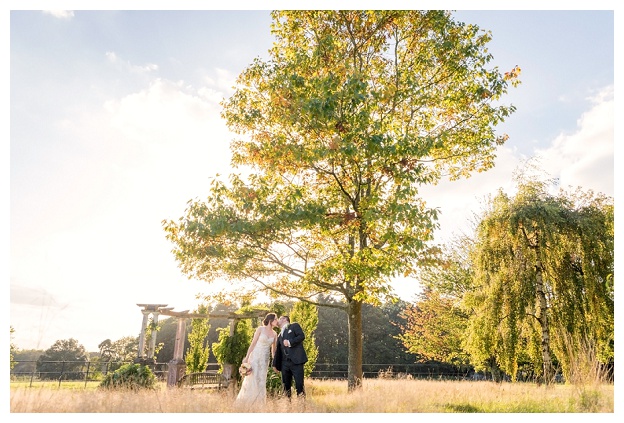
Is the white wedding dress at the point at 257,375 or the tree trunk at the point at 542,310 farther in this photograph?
the tree trunk at the point at 542,310

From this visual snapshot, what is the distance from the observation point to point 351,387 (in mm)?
11484

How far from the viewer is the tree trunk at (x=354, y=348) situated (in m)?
11.7

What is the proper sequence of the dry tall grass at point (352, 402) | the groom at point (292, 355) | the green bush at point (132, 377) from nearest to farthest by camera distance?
1. the dry tall grass at point (352, 402)
2. the groom at point (292, 355)
3. the green bush at point (132, 377)

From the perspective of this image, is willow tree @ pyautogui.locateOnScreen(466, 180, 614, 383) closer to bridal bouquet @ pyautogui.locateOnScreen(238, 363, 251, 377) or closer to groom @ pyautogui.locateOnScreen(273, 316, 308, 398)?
groom @ pyautogui.locateOnScreen(273, 316, 308, 398)

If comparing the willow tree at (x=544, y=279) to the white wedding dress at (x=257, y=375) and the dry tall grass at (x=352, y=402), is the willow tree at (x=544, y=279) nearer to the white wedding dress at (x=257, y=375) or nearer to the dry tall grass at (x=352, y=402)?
the dry tall grass at (x=352, y=402)

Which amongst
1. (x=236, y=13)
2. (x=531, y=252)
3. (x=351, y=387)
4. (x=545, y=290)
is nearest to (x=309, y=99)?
(x=236, y=13)

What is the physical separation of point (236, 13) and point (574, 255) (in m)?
10.8

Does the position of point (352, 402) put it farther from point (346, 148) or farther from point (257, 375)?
point (346, 148)

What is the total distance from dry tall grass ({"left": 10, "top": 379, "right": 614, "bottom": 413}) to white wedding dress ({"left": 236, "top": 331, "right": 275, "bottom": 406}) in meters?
0.36

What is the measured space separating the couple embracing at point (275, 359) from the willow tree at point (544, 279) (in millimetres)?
6628

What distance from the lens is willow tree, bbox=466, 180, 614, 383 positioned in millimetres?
12094

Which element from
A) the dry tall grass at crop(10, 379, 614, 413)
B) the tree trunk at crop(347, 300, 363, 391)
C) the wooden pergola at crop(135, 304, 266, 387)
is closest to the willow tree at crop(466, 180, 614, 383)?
the dry tall grass at crop(10, 379, 614, 413)

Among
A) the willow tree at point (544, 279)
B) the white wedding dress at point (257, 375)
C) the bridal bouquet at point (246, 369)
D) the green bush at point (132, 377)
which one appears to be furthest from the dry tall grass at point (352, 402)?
the green bush at point (132, 377)
